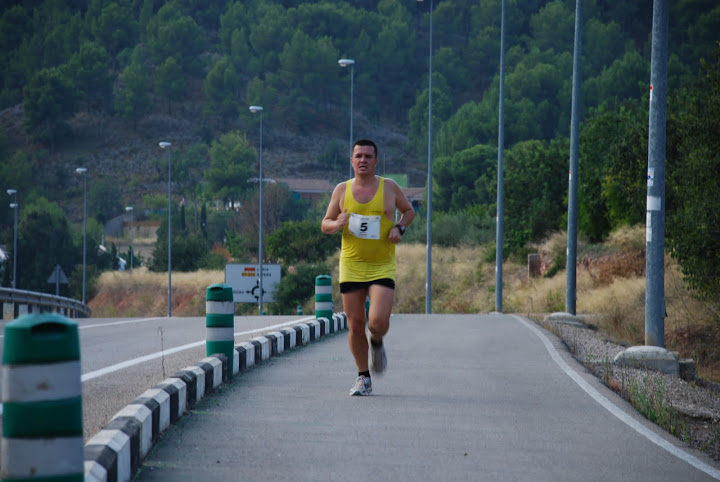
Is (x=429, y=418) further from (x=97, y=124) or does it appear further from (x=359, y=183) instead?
(x=97, y=124)

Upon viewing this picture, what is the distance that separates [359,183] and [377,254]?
2.01ft

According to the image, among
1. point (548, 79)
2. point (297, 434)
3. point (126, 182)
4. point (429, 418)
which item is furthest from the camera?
point (126, 182)

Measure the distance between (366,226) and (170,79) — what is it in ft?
430

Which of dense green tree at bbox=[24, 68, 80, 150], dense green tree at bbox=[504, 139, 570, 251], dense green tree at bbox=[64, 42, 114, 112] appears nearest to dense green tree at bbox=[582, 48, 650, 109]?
dense green tree at bbox=[504, 139, 570, 251]

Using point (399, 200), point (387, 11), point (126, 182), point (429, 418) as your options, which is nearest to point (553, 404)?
point (429, 418)

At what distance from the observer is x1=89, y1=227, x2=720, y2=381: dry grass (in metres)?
22.6

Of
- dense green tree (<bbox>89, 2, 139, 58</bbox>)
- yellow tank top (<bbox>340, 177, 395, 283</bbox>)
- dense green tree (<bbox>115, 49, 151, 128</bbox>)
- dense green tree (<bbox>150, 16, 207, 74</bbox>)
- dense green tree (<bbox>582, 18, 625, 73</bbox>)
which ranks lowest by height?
yellow tank top (<bbox>340, 177, 395, 283</bbox>)

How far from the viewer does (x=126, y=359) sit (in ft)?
40.9

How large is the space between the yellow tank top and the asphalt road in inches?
76.5

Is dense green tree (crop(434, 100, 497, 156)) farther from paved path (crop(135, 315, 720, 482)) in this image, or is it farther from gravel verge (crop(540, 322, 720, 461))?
paved path (crop(135, 315, 720, 482))

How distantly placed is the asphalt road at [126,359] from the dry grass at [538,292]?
337 inches

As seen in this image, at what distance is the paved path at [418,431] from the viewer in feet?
19.2

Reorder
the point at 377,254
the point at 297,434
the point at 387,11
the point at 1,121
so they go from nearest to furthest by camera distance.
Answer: the point at 297,434 < the point at 377,254 < the point at 1,121 < the point at 387,11

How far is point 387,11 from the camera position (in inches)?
6088
